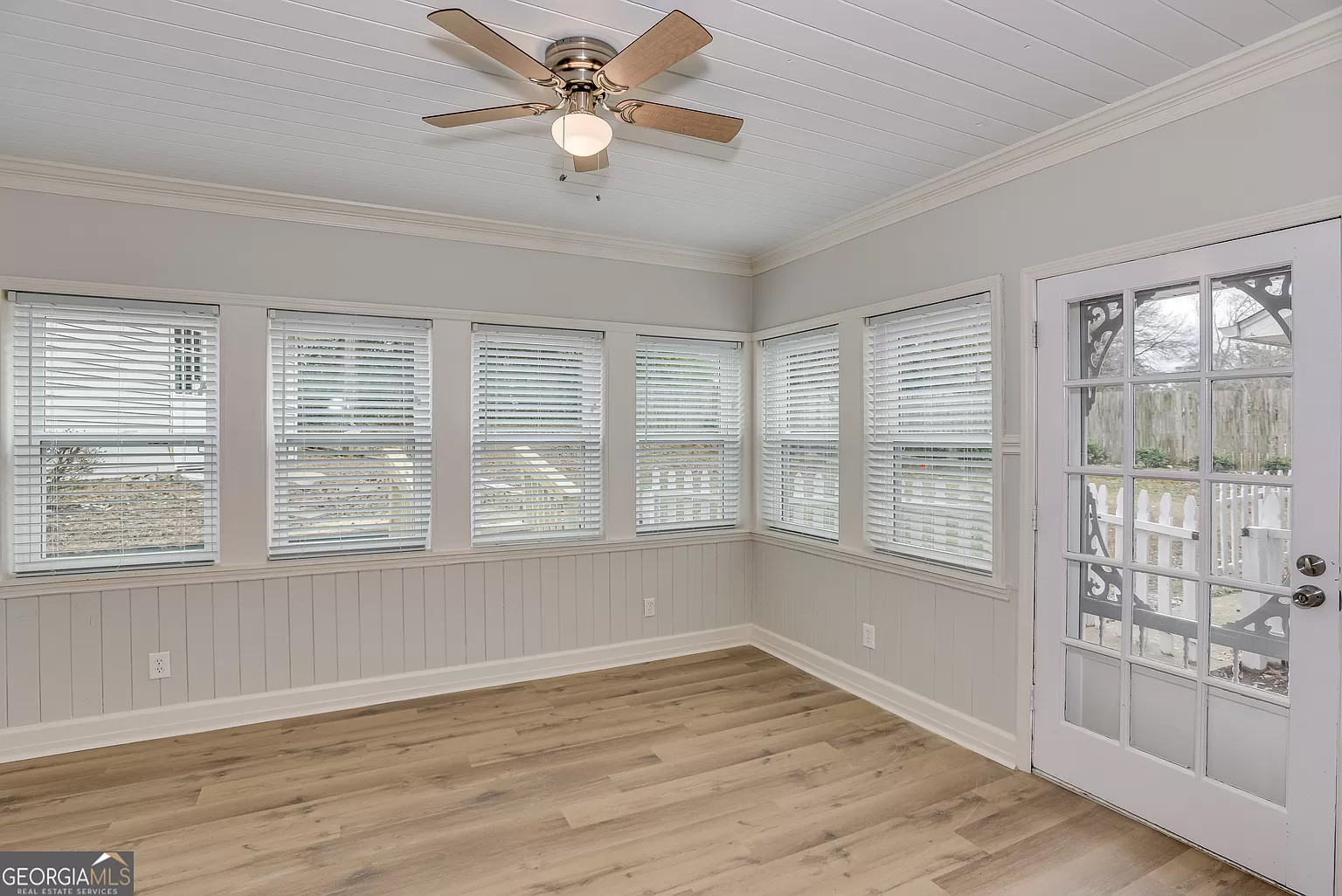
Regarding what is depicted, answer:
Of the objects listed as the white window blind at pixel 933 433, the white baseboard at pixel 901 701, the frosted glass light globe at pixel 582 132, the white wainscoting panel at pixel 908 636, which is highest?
the frosted glass light globe at pixel 582 132

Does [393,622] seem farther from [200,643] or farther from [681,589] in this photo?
[681,589]

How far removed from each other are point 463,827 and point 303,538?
183 cm

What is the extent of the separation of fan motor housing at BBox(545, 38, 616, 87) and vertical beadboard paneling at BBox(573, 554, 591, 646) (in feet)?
9.19

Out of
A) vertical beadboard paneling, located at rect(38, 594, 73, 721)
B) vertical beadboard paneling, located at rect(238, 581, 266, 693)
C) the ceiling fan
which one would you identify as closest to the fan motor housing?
the ceiling fan

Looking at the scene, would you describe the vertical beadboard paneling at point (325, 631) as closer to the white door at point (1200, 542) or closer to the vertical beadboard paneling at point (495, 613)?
the vertical beadboard paneling at point (495, 613)

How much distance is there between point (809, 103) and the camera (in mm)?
2592

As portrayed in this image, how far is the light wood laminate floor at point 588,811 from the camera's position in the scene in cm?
229

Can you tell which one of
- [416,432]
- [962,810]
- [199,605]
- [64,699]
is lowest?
[962,810]

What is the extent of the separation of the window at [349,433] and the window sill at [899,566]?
220 centimetres

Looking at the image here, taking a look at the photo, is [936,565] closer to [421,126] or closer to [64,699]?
[421,126]

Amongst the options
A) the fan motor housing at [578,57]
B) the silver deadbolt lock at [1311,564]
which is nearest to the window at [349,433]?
the fan motor housing at [578,57]

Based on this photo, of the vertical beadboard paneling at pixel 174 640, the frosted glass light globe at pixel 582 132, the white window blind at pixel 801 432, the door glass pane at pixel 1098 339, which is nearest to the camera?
the frosted glass light globe at pixel 582 132

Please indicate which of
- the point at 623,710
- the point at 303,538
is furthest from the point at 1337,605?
the point at 303,538

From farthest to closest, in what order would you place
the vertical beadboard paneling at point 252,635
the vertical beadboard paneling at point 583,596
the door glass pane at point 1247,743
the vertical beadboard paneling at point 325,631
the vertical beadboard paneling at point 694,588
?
the vertical beadboard paneling at point 694,588 < the vertical beadboard paneling at point 583,596 < the vertical beadboard paneling at point 325,631 < the vertical beadboard paneling at point 252,635 < the door glass pane at point 1247,743
